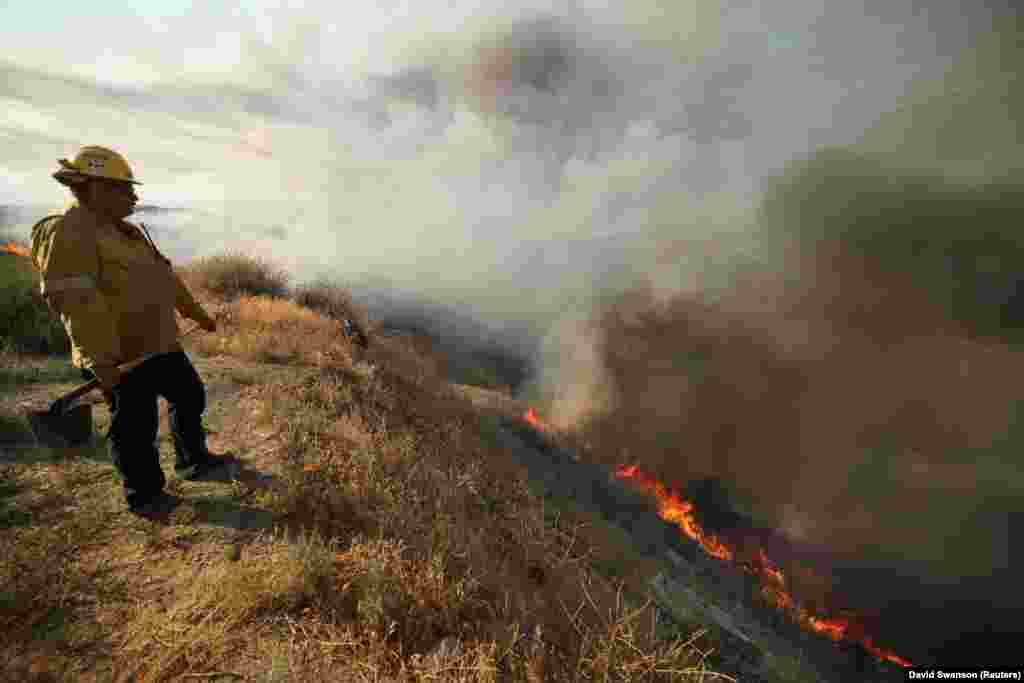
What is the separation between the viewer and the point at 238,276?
1372 centimetres

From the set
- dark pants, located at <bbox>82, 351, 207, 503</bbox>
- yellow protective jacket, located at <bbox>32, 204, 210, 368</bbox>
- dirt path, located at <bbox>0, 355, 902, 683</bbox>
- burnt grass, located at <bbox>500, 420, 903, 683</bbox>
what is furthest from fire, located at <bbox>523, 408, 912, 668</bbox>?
yellow protective jacket, located at <bbox>32, 204, 210, 368</bbox>

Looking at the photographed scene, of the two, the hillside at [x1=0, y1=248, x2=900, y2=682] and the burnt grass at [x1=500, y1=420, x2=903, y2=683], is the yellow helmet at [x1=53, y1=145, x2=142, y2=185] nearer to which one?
the hillside at [x1=0, y1=248, x2=900, y2=682]

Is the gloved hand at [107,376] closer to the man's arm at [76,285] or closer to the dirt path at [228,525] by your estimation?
the man's arm at [76,285]

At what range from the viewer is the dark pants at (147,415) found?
3.41 metres

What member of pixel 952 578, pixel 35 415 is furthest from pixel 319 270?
pixel 952 578

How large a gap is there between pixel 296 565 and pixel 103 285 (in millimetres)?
2421

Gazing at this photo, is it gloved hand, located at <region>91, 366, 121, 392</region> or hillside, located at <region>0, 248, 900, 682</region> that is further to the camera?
gloved hand, located at <region>91, 366, 121, 392</region>

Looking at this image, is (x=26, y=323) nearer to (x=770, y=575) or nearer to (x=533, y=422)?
(x=533, y=422)

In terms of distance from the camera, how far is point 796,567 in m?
31.2

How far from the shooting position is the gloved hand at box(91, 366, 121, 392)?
3.04 m

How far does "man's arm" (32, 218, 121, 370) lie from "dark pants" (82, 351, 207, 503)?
39 cm

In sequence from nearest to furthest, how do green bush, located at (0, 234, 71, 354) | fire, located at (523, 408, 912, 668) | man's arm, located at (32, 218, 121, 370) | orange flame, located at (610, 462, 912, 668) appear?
man's arm, located at (32, 218, 121, 370), green bush, located at (0, 234, 71, 354), orange flame, located at (610, 462, 912, 668), fire, located at (523, 408, 912, 668)

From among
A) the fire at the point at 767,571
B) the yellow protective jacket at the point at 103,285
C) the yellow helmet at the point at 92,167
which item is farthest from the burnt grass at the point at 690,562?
the yellow helmet at the point at 92,167

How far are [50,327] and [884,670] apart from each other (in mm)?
29297
